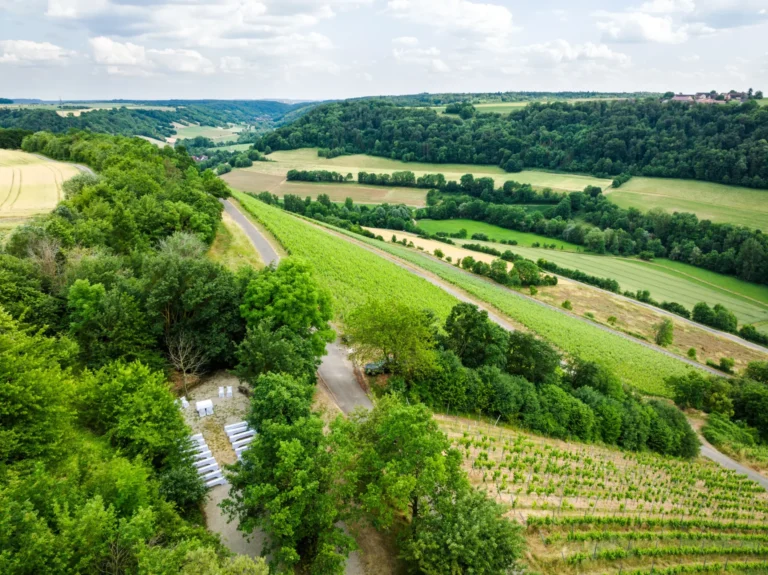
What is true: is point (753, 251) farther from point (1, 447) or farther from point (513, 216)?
point (1, 447)

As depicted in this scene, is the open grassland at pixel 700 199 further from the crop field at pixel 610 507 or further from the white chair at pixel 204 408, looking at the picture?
the white chair at pixel 204 408

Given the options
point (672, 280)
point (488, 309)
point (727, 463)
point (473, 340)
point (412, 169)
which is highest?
point (412, 169)

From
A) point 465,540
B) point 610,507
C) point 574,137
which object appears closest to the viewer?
point 465,540

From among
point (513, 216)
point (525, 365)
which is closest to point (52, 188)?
point (525, 365)

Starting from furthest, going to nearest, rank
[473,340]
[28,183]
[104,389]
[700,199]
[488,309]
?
[700,199] → [28,183] → [488,309] → [473,340] → [104,389]

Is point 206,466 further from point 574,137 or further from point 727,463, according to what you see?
point 574,137

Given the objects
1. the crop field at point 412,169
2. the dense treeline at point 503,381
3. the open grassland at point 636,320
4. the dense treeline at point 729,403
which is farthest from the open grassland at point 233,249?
the crop field at point 412,169

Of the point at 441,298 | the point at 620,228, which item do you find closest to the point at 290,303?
the point at 441,298
